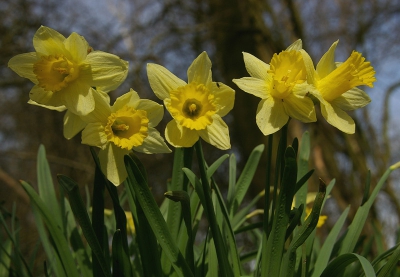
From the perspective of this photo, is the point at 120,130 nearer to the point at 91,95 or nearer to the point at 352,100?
the point at 91,95

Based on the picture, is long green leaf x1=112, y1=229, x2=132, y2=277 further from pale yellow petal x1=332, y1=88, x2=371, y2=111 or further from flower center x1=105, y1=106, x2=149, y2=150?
pale yellow petal x1=332, y1=88, x2=371, y2=111

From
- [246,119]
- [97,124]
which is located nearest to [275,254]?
[97,124]

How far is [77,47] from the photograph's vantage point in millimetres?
587

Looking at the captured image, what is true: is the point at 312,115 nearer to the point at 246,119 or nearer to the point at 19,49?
the point at 246,119

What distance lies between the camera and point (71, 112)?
2.01ft

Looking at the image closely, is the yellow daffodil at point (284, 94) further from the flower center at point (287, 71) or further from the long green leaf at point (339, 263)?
the long green leaf at point (339, 263)

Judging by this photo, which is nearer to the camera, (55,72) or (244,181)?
(55,72)

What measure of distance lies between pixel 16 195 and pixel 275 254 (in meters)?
3.59

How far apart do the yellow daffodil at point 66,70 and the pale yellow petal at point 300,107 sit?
0.73ft

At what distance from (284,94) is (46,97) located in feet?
1.02

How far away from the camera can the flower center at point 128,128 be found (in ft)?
1.89

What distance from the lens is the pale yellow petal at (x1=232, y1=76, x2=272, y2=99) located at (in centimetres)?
59

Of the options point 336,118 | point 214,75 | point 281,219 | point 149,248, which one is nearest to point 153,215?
point 149,248

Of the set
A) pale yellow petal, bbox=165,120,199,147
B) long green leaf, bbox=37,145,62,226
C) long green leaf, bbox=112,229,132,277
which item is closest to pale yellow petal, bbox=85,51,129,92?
pale yellow petal, bbox=165,120,199,147
